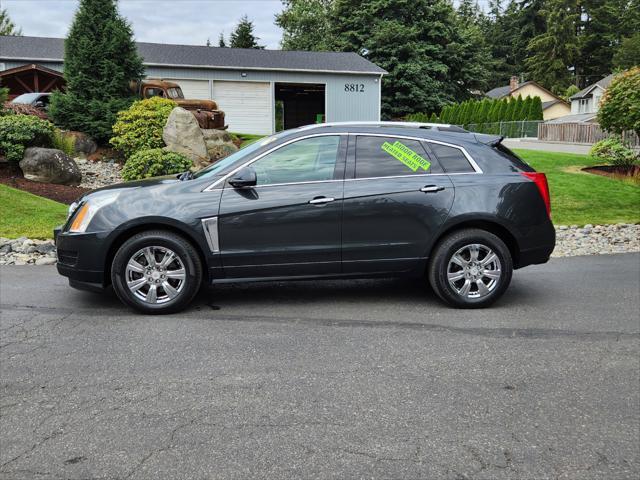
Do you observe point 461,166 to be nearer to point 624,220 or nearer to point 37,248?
point 37,248

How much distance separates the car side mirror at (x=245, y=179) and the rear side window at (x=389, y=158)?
3.33 ft

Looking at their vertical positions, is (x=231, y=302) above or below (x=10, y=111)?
below

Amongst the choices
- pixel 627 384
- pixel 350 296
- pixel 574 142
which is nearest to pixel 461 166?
pixel 350 296

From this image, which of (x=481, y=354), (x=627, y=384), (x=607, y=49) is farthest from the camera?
(x=607, y=49)

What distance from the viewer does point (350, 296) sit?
6.64 m

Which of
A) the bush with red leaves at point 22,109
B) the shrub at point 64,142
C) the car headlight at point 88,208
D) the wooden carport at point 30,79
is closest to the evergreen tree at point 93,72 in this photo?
the bush with red leaves at point 22,109

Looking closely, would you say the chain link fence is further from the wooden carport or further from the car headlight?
the car headlight

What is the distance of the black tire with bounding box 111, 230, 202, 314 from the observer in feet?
18.7

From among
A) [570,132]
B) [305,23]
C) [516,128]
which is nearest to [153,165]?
[570,132]

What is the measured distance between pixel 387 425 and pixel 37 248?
275 inches

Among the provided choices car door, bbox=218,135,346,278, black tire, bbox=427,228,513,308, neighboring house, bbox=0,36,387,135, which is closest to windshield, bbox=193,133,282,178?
car door, bbox=218,135,346,278

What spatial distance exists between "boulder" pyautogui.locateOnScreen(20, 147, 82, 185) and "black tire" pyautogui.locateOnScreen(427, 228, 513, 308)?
10339 mm

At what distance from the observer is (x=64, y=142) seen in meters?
16.1

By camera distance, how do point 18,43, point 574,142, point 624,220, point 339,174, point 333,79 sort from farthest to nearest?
point 574,142
point 333,79
point 18,43
point 624,220
point 339,174
